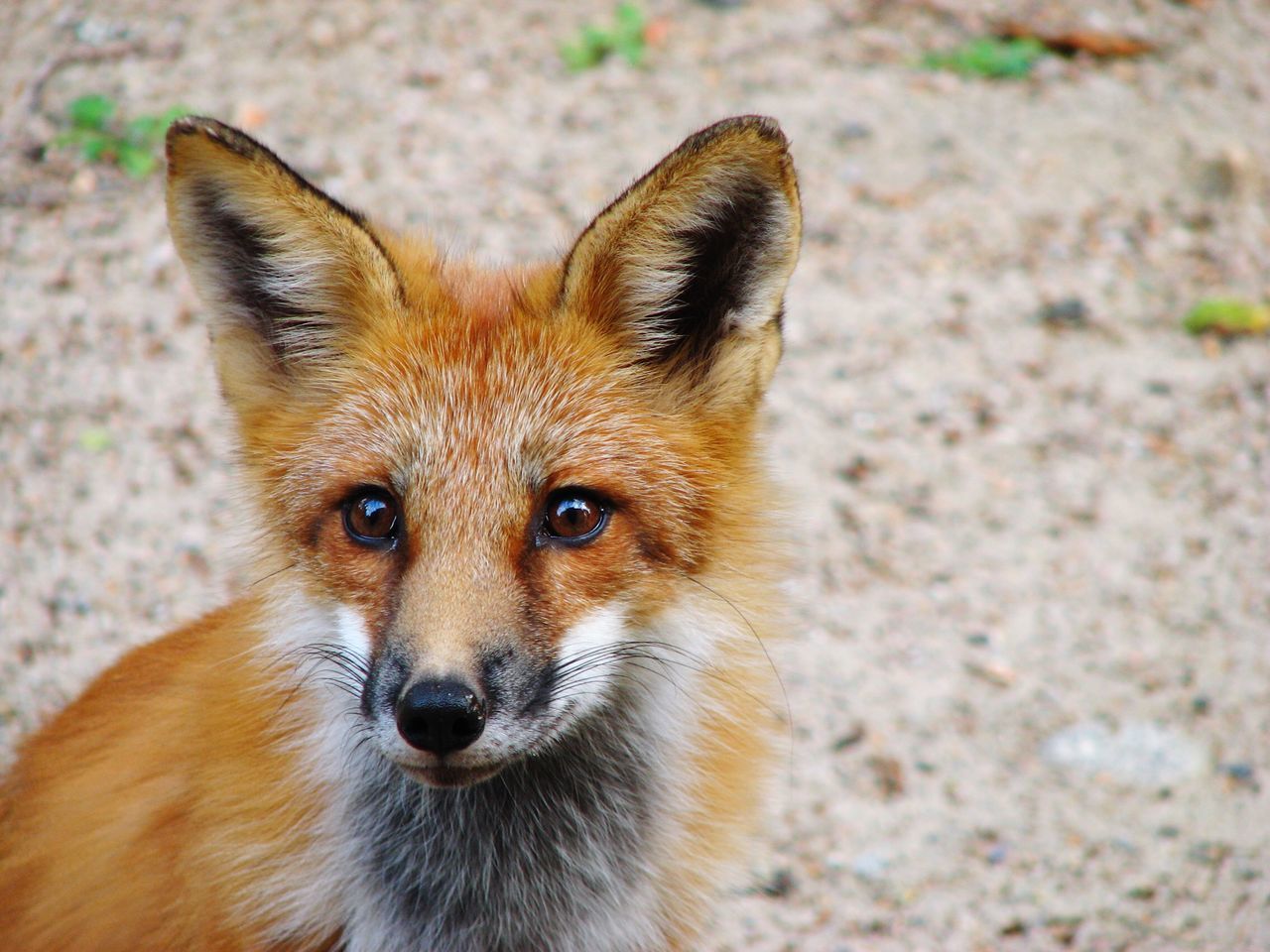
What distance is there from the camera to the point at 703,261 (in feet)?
9.65

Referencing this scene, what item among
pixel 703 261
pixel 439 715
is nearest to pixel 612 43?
pixel 703 261

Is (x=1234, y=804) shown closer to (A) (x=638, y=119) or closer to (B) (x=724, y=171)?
(B) (x=724, y=171)

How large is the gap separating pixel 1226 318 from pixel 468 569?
4850mm

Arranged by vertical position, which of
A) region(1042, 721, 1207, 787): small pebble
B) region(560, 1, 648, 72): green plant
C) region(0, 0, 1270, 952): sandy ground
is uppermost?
region(560, 1, 648, 72): green plant

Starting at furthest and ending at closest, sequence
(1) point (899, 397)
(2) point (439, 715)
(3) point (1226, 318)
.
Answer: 1. (3) point (1226, 318)
2. (1) point (899, 397)
3. (2) point (439, 715)

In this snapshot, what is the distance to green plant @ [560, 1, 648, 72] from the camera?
23.0 feet

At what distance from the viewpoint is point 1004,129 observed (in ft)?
22.4

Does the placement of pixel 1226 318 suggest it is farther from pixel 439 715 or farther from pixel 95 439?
pixel 95 439

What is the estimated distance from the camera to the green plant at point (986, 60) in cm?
707

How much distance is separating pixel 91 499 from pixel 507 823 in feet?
10.0

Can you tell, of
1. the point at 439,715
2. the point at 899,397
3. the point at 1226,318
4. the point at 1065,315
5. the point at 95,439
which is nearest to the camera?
the point at 439,715

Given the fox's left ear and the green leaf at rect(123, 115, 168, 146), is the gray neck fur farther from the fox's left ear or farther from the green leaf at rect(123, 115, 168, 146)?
the green leaf at rect(123, 115, 168, 146)

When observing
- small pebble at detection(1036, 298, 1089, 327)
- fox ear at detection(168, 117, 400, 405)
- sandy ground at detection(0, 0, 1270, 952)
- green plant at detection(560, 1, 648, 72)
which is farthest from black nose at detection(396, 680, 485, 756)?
green plant at detection(560, 1, 648, 72)

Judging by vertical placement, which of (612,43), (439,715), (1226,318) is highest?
(612,43)
